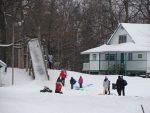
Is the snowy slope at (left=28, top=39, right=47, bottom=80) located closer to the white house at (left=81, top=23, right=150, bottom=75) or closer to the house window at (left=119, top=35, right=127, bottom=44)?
the white house at (left=81, top=23, right=150, bottom=75)

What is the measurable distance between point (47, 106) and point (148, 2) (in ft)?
162

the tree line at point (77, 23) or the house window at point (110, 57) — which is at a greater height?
the tree line at point (77, 23)

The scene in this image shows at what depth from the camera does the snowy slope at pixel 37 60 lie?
5009cm

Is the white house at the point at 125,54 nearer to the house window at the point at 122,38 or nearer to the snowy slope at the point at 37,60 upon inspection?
the house window at the point at 122,38

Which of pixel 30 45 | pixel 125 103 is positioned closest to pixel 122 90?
pixel 125 103

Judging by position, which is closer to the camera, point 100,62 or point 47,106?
point 47,106

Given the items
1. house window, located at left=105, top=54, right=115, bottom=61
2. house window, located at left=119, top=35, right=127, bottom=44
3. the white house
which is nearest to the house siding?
the white house

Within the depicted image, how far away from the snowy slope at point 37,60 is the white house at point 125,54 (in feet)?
35.0

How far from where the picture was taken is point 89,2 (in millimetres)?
82062

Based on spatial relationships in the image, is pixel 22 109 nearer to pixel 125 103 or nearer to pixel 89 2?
pixel 125 103

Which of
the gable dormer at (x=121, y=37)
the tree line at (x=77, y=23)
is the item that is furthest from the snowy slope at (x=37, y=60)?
the gable dormer at (x=121, y=37)

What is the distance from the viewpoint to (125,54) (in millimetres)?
62875

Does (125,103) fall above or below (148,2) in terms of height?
below

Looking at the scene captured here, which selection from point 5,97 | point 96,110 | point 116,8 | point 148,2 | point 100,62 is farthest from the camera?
point 116,8
